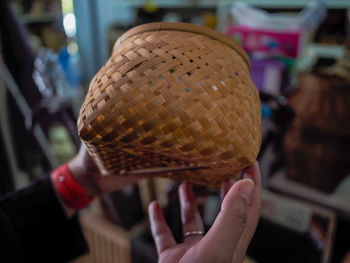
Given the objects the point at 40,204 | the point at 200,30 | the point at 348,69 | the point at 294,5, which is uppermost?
the point at 200,30

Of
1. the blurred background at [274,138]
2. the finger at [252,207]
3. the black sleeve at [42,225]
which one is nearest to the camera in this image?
the finger at [252,207]

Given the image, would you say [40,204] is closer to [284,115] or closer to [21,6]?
[284,115]

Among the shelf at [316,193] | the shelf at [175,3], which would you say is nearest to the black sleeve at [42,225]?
the shelf at [316,193]

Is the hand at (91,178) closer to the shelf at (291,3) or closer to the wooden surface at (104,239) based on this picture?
the wooden surface at (104,239)

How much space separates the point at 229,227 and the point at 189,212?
0.24 metres

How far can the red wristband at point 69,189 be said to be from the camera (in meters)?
0.64

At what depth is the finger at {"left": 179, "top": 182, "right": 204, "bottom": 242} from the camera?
562mm

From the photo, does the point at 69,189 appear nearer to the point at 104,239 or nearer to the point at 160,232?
the point at 160,232

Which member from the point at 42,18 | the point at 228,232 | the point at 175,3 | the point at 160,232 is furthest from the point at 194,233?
the point at 42,18

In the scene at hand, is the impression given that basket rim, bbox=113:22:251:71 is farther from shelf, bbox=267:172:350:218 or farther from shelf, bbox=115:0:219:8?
shelf, bbox=115:0:219:8

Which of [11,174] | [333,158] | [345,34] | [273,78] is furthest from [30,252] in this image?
[345,34]

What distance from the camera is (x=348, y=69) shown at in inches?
39.8

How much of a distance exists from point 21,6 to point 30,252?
195 cm

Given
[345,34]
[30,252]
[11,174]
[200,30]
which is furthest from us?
[345,34]
